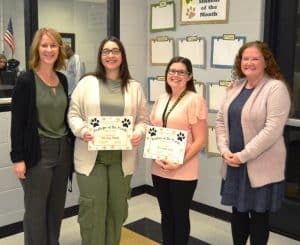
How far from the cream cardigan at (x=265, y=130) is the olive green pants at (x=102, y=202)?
0.73 m

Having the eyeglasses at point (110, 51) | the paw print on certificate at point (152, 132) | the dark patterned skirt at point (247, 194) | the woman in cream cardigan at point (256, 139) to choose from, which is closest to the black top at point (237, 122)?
the woman in cream cardigan at point (256, 139)

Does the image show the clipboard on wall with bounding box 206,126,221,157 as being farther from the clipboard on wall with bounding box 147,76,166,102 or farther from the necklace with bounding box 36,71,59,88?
the necklace with bounding box 36,71,59,88

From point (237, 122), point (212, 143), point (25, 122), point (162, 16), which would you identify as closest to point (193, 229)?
point (212, 143)

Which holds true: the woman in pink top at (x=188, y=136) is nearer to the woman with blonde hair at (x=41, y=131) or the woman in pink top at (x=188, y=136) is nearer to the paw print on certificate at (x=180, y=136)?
the paw print on certificate at (x=180, y=136)

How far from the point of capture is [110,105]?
2.17m

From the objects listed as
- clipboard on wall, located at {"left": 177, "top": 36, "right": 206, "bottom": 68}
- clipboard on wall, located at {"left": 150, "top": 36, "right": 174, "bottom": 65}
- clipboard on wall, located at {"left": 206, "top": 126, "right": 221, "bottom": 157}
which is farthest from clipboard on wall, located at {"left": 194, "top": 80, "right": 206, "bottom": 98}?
clipboard on wall, located at {"left": 150, "top": 36, "right": 174, "bottom": 65}

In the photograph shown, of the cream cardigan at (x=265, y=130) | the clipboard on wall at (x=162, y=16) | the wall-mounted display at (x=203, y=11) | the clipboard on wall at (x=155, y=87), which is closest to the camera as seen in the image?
the cream cardigan at (x=265, y=130)

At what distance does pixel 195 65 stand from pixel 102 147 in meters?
1.54

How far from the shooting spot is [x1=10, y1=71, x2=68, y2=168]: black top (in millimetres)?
2059

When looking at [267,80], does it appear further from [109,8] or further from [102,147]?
[109,8]

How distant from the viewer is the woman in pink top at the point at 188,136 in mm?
2197

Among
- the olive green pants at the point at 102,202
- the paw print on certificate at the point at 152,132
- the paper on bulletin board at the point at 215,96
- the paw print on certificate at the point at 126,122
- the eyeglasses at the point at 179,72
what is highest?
the eyeglasses at the point at 179,72

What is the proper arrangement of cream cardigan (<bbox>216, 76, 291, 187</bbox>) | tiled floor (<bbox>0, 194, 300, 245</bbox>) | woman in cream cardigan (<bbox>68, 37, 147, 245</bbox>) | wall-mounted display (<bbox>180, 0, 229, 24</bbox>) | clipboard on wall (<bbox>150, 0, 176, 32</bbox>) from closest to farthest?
cream cardigan (<bbox>216, 76, 291, 187</bbox>)
woman in cream cardigan (<bbox>68, 37, 147, 245</bbox>)
tiled floor (<bbox>0, 194, 300, 245</bbox>)
wall-mounted display (<bbox>180, 0, 229, 24</bbox>)
clipboard on wall (<bbox>150, 0, 176, 32</bbox>)

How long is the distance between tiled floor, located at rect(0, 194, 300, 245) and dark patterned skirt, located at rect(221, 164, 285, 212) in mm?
864
